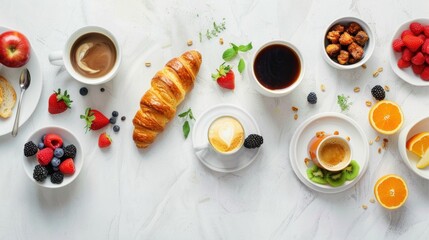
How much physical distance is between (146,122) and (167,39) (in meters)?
0.36

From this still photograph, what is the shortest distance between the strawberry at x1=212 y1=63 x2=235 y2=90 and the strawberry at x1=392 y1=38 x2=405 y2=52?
660mm

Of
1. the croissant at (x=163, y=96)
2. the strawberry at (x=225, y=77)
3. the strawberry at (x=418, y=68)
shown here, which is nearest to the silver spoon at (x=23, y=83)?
the croissant at (x=163, y=96)

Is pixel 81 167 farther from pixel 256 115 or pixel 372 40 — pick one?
pixel 372 40

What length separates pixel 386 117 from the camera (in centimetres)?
211

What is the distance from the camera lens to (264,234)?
7.10 ft

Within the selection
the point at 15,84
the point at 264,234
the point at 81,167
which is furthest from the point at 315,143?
the point at 15,84

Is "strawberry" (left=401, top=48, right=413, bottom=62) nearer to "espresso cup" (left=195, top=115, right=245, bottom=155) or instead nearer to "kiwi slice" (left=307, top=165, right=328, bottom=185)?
"kiwi slice" (left=307, top=165, right=328, bottom=185)

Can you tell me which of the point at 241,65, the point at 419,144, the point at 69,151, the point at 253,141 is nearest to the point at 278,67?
the point at 241,65

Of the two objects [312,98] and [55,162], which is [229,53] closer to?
[312,98]

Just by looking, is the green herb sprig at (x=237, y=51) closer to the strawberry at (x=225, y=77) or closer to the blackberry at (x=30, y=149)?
the strawberry at (x=225, y=77)

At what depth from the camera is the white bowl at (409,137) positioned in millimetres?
2088

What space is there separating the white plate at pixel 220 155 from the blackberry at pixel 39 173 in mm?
581

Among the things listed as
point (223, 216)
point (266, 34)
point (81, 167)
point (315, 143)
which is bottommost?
point (223, 216)

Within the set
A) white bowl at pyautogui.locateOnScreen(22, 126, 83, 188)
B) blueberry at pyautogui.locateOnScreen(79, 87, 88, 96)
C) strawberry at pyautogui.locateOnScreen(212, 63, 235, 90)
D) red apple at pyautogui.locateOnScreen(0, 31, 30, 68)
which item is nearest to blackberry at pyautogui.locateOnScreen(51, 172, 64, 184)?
white bowl at pyautogui.locateOnScreen(22, 126, 83, 188)
